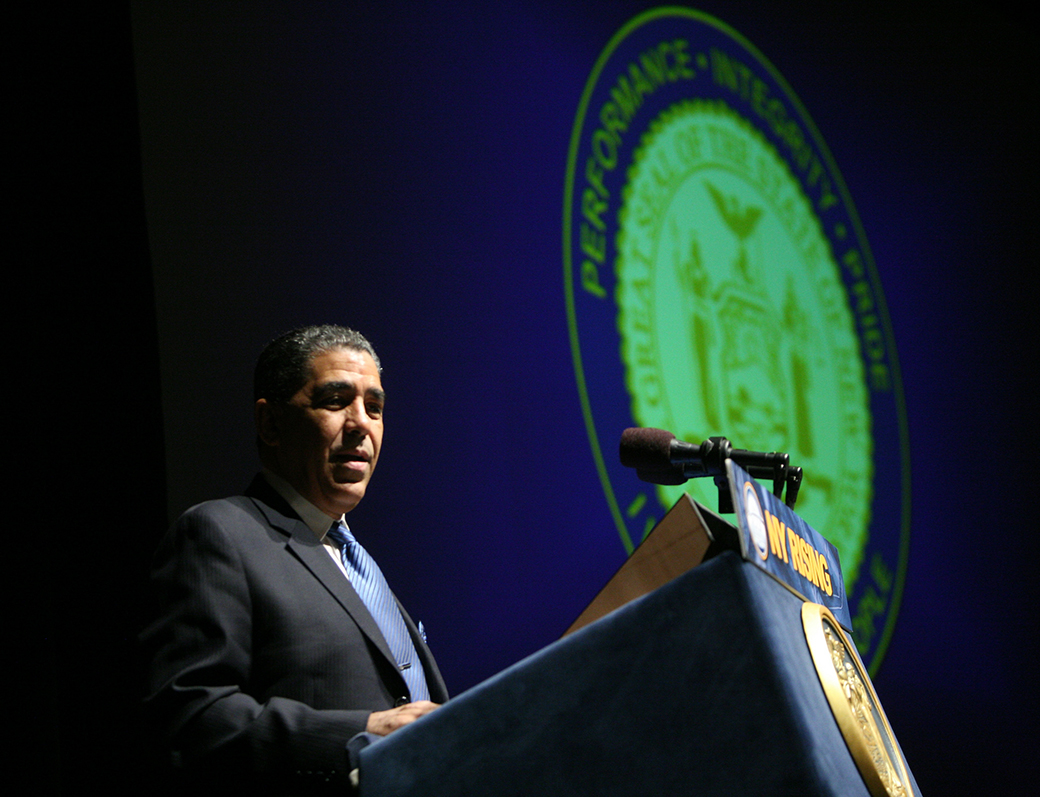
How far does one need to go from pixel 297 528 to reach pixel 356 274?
2.58 feet

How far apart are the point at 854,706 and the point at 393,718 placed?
21.7 inches

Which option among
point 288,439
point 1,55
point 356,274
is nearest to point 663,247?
point 356,274

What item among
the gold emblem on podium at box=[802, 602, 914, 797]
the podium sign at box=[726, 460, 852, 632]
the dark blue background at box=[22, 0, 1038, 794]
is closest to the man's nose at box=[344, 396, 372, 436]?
the dark blue background at box=[22, 0, 1038, 794]

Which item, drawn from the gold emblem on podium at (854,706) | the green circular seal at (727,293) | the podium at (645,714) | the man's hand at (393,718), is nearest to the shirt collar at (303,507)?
the man's hand at (393,718)

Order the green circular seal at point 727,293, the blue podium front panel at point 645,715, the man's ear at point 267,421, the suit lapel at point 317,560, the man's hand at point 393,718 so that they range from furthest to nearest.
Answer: the green circular seal at point 727,293 → the man's ear at point 267,421 → the suit lapel at point 317,560 → the man's hand at point 393,718 → the blue podium front panel at point 645,715

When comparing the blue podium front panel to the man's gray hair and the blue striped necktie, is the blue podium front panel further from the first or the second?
the man's gray hair

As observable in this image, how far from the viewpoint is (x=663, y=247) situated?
3066 millimetres

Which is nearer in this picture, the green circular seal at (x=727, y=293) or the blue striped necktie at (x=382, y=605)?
the blue striped necktie at (x=382, y=605)

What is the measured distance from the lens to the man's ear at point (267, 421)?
5.96ft

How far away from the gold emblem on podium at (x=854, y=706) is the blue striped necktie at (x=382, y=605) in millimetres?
667

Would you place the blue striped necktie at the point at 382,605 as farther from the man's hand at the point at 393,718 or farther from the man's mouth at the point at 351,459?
the man's hand at the point at 393,718

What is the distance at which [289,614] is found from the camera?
1.45m

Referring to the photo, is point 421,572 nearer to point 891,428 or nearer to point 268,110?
point 268,110

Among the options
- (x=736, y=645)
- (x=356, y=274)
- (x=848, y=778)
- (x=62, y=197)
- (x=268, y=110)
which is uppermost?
(x=268, y=110)
